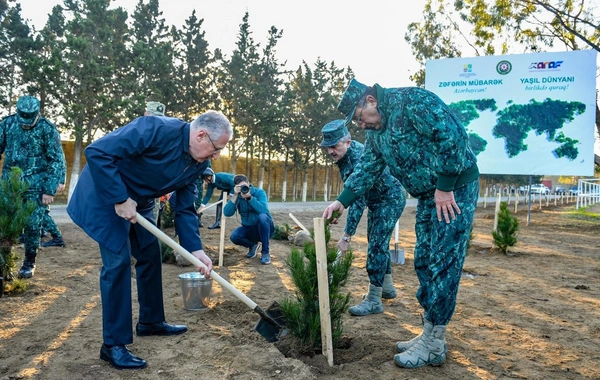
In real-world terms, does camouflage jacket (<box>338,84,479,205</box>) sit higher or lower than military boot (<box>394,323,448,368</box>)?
higher

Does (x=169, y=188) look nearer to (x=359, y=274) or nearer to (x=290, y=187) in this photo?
(x=359, y=274)

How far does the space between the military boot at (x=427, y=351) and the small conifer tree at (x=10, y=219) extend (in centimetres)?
379

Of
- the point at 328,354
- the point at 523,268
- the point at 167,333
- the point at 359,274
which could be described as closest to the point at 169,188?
the point at 167,333

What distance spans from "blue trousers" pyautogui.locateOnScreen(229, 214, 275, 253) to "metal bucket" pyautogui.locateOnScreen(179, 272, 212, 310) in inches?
101

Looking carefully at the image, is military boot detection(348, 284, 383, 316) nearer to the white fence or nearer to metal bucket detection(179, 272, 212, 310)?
metal bucket detection(179, 272, 212, 310)

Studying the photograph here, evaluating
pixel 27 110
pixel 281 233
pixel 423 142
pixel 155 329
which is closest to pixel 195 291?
pixel 155 329

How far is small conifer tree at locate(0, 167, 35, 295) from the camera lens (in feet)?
14.8

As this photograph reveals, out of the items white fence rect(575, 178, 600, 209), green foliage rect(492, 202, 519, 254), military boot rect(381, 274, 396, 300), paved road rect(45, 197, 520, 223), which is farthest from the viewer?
white fence rect(575, 178, 600, 209)

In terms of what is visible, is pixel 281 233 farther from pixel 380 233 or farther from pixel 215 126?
pixel 215 126

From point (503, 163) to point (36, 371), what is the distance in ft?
42.6

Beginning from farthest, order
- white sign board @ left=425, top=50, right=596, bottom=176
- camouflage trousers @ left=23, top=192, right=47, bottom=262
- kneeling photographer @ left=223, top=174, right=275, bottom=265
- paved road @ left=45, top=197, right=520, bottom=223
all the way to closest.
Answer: white sign board @ left=425, top=50, right=596, bottom=176
paved road @ left=45, top=197, right=520, bottom=223
kneeling photographer @ left=223, top=174, right=275, bottom=265
camouflage trousers @ left=23, top=192, right=47, bottom=262

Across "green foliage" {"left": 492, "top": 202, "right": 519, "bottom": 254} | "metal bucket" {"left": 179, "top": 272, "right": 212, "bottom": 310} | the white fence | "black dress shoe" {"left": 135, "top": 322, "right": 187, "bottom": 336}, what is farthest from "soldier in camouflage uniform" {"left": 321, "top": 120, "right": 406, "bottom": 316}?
the white fence

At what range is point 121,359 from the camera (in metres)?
2.99

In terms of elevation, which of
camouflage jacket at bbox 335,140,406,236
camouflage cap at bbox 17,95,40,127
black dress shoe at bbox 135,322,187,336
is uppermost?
camouflage cap at bbox 17,95,40,127
